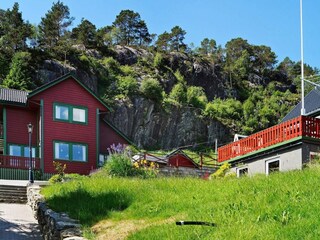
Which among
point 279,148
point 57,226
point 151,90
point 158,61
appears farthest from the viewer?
point 158,61

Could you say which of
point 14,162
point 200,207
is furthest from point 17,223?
point 14,162

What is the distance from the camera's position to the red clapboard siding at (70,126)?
3278 cm

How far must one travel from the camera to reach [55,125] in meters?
33.0

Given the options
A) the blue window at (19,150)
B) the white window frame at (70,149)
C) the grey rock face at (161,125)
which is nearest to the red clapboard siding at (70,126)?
the white window frame at (70,149)

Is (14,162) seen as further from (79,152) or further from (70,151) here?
(79,152)

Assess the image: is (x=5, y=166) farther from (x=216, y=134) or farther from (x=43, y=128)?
(x=216, y=134)

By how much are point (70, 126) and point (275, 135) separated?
48.6 feet

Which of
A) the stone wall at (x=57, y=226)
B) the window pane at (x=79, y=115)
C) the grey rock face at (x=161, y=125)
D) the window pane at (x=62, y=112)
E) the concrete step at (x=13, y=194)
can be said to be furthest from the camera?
the grey rock face at (x=161, y=125)

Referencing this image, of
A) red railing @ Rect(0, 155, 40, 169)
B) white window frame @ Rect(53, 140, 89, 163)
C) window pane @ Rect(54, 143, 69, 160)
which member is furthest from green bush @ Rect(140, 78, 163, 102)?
red railing @ Rect(0, 155, 40, 169)

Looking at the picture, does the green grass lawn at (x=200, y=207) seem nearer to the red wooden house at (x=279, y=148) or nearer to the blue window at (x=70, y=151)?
the red wooden house at (x=279, y=148)

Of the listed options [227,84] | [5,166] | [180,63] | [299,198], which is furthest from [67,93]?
[227,84]

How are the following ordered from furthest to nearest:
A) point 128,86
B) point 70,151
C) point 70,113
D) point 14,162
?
point 128,86 < point 70,113 < point 70,151 < point 14,162

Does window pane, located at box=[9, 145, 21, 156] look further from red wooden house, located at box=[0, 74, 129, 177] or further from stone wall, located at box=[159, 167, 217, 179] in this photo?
stone wall, located at box=[159, 167, 217, 179]

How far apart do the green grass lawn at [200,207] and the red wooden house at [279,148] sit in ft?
29.2
